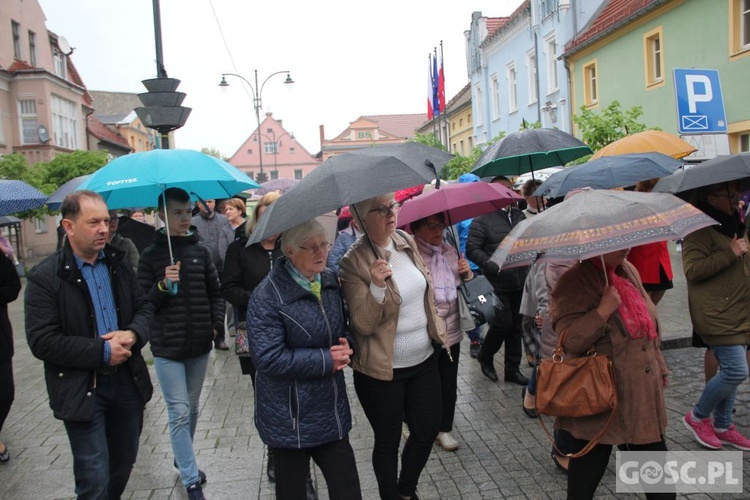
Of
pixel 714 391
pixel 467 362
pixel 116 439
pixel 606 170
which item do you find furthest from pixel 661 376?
pixel 467 362

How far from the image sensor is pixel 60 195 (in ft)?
22.0

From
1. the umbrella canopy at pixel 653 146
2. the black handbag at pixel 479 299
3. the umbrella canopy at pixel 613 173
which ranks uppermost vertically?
the umbrella canopy at pixel 653 146

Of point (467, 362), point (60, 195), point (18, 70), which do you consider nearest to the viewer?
point (60, 195)

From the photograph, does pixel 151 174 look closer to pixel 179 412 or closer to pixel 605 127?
pixel 179 412

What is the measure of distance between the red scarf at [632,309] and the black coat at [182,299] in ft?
8.37

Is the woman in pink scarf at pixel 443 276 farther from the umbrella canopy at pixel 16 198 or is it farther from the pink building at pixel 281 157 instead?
the pink building at pixel 281 157

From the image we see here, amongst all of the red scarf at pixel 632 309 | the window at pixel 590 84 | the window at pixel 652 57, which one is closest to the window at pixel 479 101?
the window at pixel 590 84

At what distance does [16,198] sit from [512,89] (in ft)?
98.5

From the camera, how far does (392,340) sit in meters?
3.50

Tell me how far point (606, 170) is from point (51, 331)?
399 centimetres

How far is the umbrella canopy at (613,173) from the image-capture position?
484 cm

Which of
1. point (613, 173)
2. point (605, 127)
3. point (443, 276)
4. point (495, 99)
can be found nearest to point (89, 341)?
point (443, 276)

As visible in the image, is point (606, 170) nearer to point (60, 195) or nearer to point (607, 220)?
point (607, 220)

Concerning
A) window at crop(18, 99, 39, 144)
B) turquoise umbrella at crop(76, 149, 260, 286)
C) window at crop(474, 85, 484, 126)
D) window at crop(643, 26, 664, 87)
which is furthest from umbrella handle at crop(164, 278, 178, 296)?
window at crop(474, 85, 484, 126)
